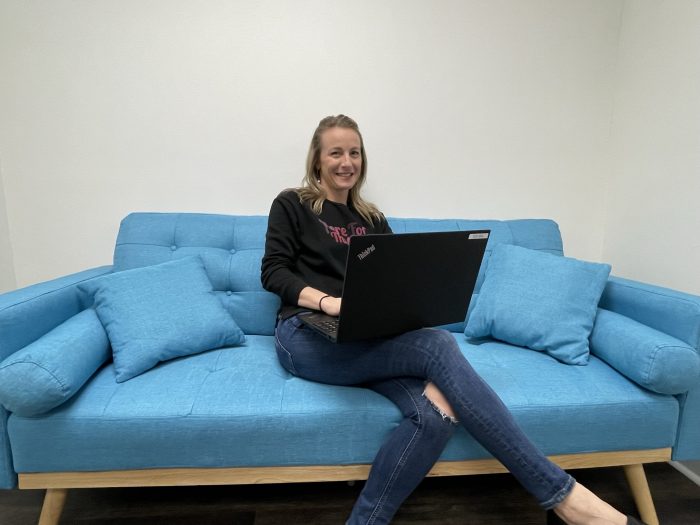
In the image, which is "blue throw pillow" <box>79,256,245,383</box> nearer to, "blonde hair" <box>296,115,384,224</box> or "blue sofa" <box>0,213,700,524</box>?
"blue sofa" <box>0,213,700,524</box>

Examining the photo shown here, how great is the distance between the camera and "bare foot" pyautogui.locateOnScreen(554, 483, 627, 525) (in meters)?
0.89

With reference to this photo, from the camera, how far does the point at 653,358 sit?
1033 millimetres

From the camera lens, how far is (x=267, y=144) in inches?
67.6

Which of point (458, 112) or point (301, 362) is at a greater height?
point (458, 112)

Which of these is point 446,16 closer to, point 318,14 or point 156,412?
point 318,14

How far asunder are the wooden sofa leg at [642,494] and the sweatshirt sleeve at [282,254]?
3.63 feet

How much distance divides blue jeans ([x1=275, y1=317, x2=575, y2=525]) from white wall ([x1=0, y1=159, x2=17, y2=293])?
1.58m

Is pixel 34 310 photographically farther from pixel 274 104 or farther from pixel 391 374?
pixel 274 104

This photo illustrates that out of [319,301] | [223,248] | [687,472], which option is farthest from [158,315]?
[687,472]

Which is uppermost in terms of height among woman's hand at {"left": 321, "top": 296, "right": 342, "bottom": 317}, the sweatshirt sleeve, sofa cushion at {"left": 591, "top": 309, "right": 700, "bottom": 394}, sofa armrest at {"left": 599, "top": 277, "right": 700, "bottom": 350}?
the sweatshirt sleeve

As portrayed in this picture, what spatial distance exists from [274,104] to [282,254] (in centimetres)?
82

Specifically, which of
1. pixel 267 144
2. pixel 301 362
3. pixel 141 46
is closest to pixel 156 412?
pixel 301 362

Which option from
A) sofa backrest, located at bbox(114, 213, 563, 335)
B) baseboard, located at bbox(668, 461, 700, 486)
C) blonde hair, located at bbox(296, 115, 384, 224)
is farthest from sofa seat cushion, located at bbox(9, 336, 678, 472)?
blonde hair, located at bbox(296, 115, 384, 224)

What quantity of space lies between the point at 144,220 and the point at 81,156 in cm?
45
